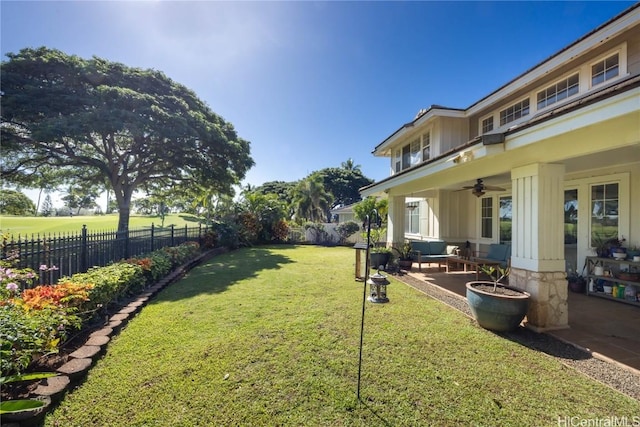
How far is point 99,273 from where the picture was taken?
4934 mm

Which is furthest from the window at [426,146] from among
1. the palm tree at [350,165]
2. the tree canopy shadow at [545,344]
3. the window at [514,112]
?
the palm tree at [350,165]

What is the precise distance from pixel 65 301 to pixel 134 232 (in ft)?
15.9

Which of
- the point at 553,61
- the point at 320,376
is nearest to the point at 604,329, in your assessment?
the point at 320,376

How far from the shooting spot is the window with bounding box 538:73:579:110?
6.30m

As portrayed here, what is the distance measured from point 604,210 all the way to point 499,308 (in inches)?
194

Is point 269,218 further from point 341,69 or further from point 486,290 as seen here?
point 486,290

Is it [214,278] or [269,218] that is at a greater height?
[269,218]

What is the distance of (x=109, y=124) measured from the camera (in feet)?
36.2

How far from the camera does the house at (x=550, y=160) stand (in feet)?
11.4

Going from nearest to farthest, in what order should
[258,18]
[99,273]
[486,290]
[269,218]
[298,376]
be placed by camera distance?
1. [298,376]
2. [486,290]
3. [99,273]
4. [258,18]
5. [269,218]

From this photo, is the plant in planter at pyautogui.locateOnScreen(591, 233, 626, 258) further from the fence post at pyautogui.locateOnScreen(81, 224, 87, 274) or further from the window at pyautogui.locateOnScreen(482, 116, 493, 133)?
the fence post at pyautogui.locateOnScreen(81, 224, 87, 274)

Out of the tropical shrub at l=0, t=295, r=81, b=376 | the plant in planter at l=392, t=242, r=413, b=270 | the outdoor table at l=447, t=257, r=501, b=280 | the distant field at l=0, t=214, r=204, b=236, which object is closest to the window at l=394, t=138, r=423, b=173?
the plant in planter at l=392, t=242, r=413, b=270

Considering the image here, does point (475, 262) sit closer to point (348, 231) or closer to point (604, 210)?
point (604, 210)

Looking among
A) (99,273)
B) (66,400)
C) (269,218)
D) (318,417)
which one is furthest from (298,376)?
(269,218)
